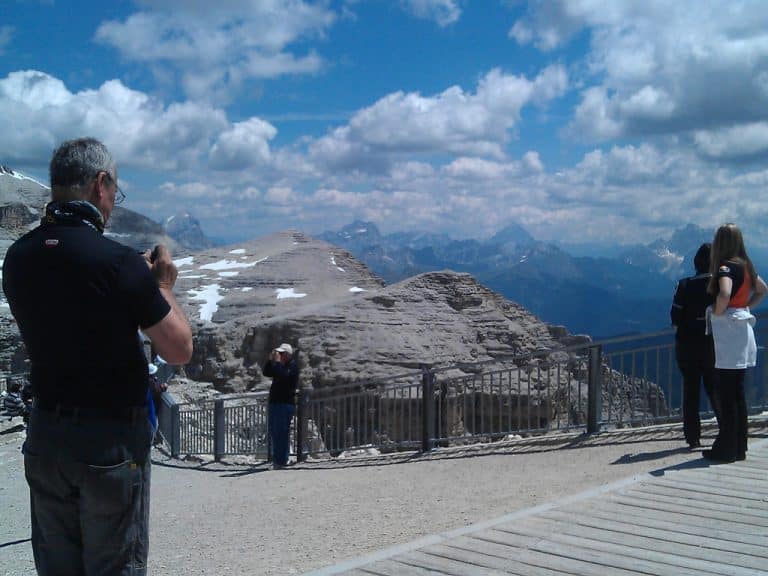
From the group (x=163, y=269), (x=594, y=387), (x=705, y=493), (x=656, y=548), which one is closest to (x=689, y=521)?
(x=656, y=548)

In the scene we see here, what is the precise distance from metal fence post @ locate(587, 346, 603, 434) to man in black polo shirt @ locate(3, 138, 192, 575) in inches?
275

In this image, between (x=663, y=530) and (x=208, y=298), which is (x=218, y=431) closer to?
(x=663, y=530)

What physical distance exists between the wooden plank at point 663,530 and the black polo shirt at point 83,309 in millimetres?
3371

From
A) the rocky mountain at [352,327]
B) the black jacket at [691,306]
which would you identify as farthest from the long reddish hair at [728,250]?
the rocky mountain at [352,327]

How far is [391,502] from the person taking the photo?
715 centimetres

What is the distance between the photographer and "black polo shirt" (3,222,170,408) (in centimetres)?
277

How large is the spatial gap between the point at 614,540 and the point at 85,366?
3.41 m

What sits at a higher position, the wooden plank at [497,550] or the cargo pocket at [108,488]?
the cargo pocket at [108,488]

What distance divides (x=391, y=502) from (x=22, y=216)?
5406 centimetres

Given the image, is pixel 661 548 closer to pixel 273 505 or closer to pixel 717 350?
pixel 717 350

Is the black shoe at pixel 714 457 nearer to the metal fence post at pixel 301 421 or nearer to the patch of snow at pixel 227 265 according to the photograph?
the metal fence post at pixel 301 421

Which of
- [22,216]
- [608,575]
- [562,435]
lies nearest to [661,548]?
[608,575]

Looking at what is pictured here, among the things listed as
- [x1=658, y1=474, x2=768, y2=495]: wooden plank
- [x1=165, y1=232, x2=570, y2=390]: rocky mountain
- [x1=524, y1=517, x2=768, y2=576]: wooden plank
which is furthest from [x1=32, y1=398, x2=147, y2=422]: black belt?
[x1=165, y1=232, x2=570, y2=390]: rocky mountain

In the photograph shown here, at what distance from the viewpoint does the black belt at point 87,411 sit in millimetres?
2812
